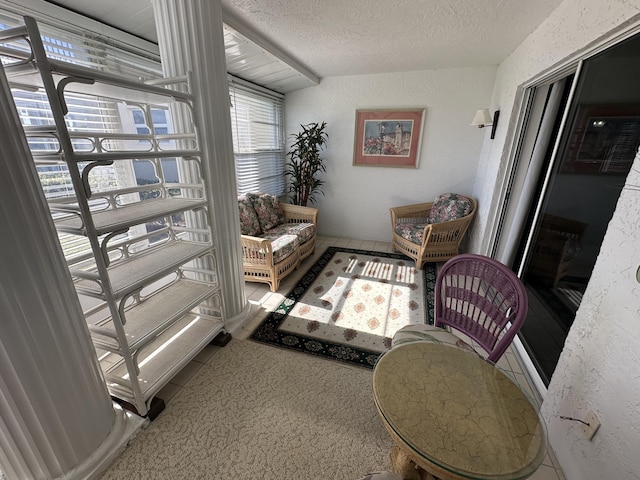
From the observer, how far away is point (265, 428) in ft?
4.82

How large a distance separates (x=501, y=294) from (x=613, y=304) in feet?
1.31

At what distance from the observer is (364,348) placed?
81.7 inches

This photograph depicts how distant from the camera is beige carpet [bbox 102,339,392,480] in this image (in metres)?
1.28

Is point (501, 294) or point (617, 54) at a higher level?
point (617, 54)

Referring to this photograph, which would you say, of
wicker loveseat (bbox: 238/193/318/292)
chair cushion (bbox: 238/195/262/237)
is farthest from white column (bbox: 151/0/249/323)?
chair cushion (bbox: 238/195/262/237)

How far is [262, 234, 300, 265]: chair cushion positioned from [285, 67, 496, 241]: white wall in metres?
1.55

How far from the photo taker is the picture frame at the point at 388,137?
373cm

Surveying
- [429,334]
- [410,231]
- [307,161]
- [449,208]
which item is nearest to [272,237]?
[307,161]

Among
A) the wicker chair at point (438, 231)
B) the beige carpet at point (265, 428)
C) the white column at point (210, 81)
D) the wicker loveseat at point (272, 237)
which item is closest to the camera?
the beige carpet at point (265, 428)

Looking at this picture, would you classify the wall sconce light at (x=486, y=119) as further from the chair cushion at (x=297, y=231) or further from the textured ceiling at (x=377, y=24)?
the chair cushion at (x=297, y=231)

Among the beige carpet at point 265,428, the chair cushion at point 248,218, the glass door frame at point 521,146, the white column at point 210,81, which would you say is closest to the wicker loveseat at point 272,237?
the chair cushion at point 248,218

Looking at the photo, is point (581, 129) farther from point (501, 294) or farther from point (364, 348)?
point (364, 348)

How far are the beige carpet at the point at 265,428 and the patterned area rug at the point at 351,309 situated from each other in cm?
22

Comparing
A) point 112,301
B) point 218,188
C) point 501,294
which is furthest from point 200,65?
point 501,294
